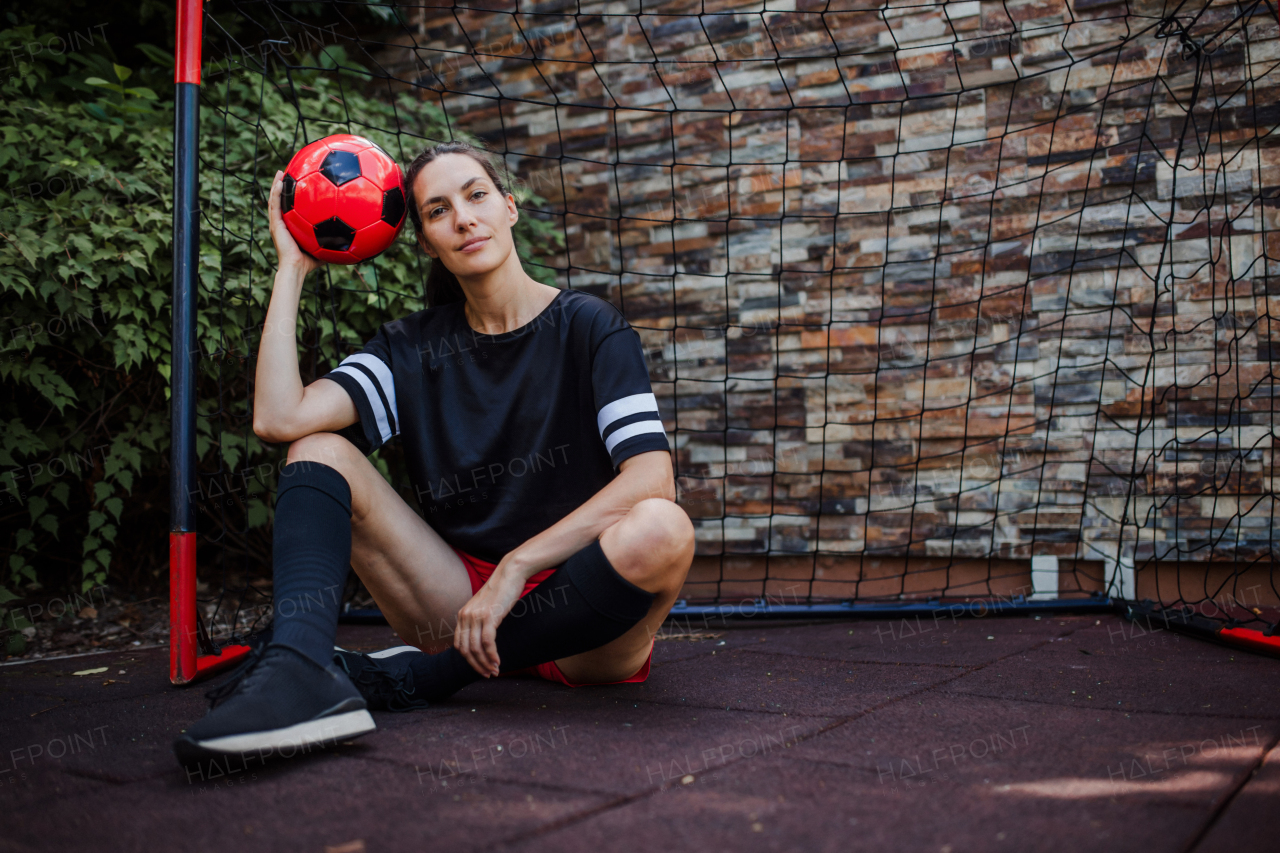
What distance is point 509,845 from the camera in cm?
91

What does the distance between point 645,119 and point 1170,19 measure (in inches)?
62.7

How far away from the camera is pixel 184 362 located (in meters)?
1.83

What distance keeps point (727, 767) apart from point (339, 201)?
4.14 feet

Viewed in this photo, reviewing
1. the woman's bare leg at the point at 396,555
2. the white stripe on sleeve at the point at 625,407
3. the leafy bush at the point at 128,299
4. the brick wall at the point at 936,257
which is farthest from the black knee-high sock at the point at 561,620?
the brick wall at the point at 936,257

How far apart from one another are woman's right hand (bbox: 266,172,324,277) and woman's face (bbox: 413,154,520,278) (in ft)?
0.80

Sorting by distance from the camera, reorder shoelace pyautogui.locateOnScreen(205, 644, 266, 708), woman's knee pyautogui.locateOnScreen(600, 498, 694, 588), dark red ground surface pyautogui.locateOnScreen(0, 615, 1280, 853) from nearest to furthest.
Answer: dark red ground surface pyautogui.locateOnScreen(0, 615, 1280, 853)
shoelace pyautogui.locateOnScreen(205, 644, 266, 708)
woman's knee pyautogui.locateOnScreen(600, 498, 694, 588)

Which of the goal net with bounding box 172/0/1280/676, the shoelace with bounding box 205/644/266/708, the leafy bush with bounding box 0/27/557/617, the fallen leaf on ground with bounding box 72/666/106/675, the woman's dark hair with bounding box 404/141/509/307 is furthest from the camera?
the goal net with bounding box 172/0/1280/676

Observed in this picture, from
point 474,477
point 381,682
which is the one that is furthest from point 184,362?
point 381,682

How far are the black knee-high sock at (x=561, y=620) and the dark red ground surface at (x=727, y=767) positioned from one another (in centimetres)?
8

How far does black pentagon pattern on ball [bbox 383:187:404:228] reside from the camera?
1737mm

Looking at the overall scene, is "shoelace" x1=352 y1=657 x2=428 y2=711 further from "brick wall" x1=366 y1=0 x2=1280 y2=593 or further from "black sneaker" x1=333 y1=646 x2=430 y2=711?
"brick wall" x1=366 y1=0 x2=1280 y2=593

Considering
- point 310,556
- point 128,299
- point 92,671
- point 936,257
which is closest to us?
point 310,556

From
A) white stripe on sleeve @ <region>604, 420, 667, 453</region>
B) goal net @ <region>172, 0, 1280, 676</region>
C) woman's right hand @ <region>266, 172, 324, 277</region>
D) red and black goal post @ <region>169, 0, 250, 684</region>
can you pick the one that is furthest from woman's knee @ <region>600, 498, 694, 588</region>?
goal net @ <region>172, 0, 1280, 676</region>

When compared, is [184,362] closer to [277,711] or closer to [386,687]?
[386,687]
